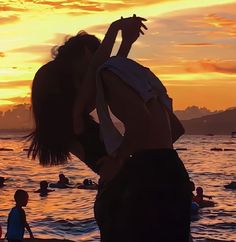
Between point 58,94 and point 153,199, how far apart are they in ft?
2.88

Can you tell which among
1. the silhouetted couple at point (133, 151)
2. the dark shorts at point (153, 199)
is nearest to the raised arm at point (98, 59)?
the silhouetted couple at point (133, 151)

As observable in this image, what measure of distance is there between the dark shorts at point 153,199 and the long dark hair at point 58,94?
588 millimetres

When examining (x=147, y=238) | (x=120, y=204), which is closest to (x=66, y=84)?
(x=120, y=204)

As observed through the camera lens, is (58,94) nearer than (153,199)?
No

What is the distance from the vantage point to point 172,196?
9.11ft

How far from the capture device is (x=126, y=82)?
2.82 metres

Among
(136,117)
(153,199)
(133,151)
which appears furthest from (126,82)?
(153,199)

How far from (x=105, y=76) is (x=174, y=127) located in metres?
0.57

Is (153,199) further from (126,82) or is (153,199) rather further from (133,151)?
(126,82)

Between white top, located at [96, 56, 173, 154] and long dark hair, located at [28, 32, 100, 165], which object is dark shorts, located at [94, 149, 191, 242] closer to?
white top, located at [96, 56, 173, 154]

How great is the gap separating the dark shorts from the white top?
0.14 metres

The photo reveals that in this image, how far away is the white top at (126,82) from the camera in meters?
2.83

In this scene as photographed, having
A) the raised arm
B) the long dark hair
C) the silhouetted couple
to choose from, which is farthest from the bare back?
the long dark hair

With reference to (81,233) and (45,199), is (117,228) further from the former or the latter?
(45,199)
